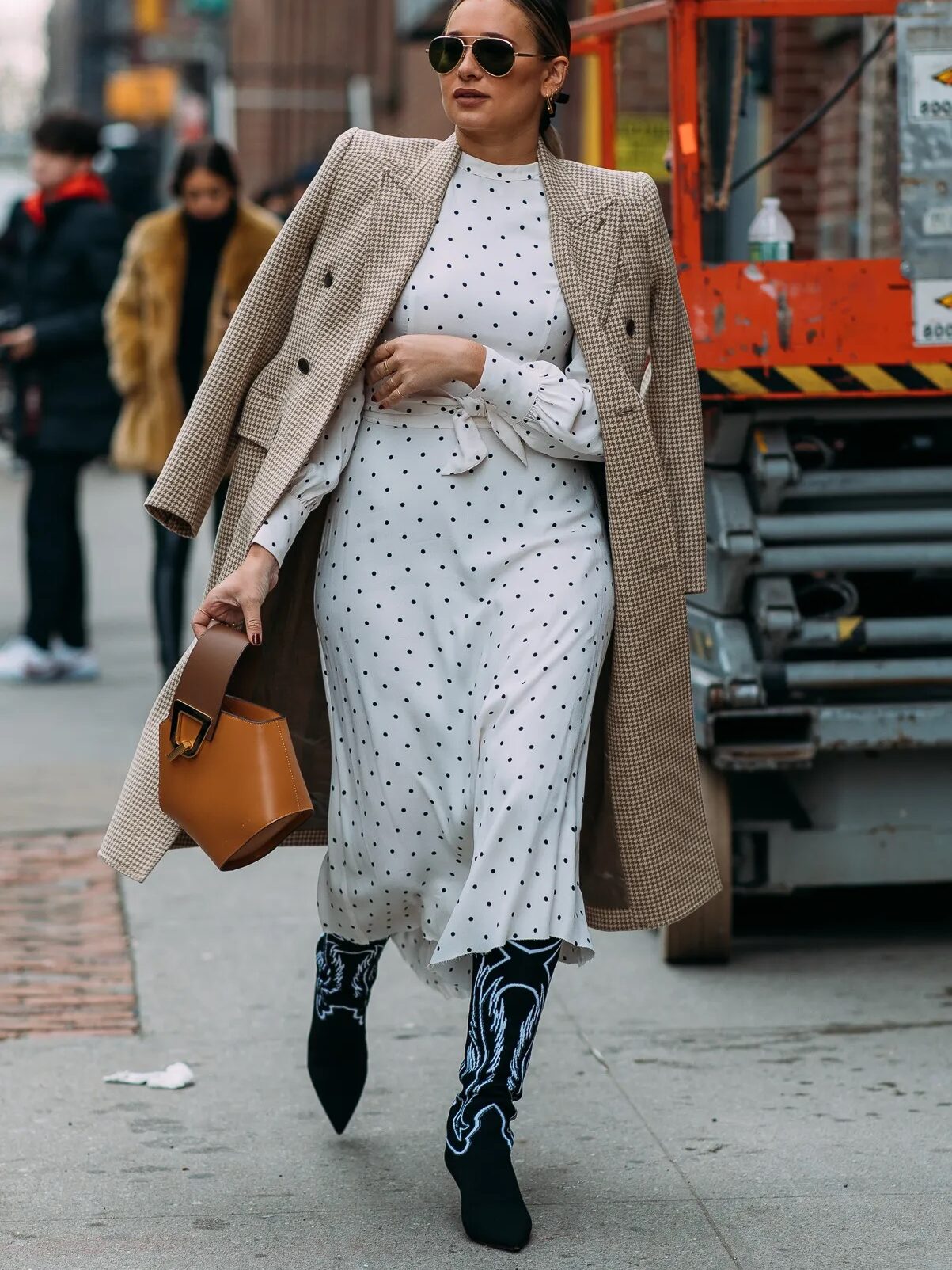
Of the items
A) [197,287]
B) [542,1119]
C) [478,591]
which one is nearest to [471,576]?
[478,591]

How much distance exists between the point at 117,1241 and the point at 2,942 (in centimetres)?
199

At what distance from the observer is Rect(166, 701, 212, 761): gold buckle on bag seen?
359 centimetres

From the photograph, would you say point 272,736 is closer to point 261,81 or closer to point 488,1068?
point 488,1068

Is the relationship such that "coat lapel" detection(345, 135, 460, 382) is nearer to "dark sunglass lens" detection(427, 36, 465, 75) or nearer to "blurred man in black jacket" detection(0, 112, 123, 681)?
"dark sunglass lens" detection(427, 36, 465, 75)

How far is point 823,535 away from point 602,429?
1360 millimetres

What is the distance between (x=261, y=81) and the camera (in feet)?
100

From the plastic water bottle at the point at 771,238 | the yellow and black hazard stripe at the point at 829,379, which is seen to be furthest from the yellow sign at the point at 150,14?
the yellow and black hazard stripe at the point at 829,379

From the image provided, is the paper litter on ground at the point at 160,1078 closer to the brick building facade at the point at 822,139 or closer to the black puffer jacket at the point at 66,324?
the brick building facade at the point at 822,139

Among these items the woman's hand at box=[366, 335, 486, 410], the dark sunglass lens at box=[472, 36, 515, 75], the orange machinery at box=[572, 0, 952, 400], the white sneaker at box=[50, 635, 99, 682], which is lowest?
the white sneaker at box=[50, 635, 99, 682]

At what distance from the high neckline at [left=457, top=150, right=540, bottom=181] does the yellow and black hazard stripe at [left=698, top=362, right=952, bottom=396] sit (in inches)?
43.2

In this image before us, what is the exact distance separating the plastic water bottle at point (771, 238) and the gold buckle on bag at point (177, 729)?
188 centimetres

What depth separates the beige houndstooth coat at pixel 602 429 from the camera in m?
3.68

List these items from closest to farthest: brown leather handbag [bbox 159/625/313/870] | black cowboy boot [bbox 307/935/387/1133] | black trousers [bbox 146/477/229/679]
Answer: brown leather handbag [bbox 159/625/313/870] < black cowboy boot [bbox 307/935/387/1133] < black trousers [bbox 146/477/229/679]

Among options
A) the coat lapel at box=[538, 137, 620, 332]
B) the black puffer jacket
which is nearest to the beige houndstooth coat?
the coat lapel at box=[538, 137, 620, 332]
